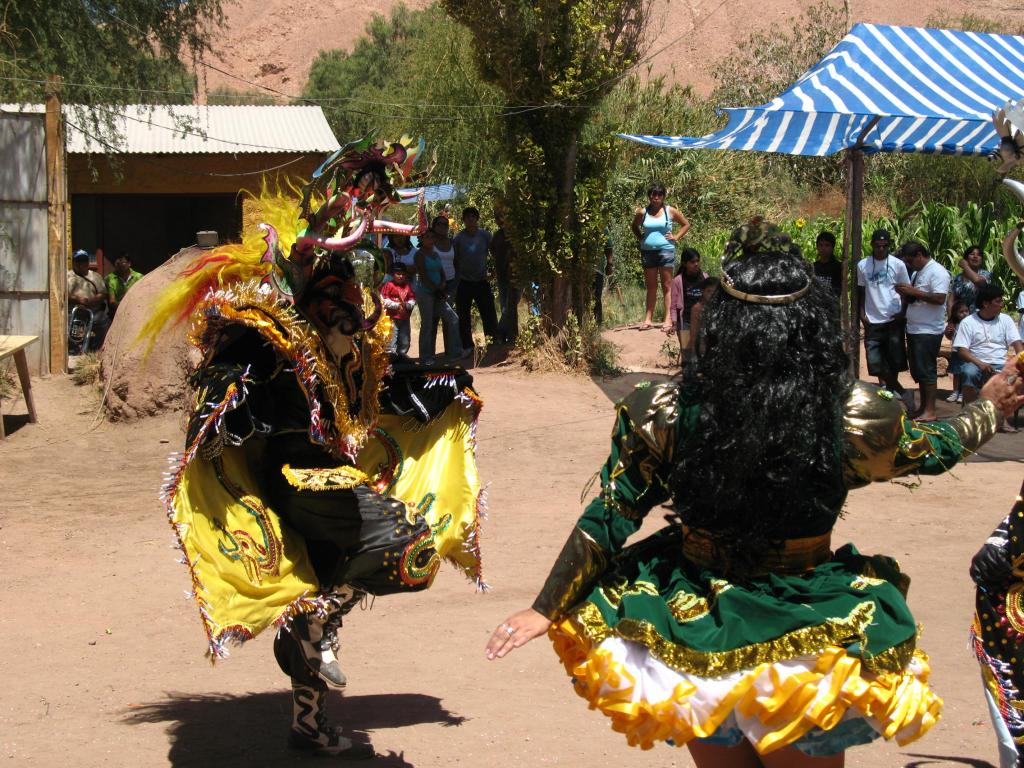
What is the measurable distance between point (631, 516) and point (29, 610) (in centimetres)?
460

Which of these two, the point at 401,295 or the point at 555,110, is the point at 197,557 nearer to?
the point at 401,295

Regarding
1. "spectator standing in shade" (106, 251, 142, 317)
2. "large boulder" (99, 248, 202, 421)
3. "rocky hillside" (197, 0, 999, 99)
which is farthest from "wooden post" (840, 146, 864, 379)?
"rocky hillside" (197, 0, 999, 99)

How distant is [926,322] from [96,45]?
1079 centimetres

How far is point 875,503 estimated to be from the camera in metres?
9.03

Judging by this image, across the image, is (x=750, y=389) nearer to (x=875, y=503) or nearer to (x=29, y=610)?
(x=29, y=610)

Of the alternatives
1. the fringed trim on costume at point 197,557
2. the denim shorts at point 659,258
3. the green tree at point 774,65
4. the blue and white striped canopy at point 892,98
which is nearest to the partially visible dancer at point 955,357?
the blue and white striped canopy at point 892,98

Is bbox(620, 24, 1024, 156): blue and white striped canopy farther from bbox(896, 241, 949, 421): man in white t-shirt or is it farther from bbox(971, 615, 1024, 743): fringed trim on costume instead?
bbox(971, 615, 1024, 743): fringed trim on costume

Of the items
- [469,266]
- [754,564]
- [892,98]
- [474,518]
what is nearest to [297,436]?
[474,518]

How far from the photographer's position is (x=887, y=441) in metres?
2.89

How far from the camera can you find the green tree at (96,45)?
45.6 ft

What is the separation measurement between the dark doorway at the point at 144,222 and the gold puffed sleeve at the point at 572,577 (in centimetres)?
2252

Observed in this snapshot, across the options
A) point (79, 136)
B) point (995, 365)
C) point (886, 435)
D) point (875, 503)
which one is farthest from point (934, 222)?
point (886, 435)

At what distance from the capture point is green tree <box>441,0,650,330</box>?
12.9 meters

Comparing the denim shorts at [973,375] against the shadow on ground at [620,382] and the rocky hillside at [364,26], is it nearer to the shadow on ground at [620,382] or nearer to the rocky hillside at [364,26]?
the shadow on ground at [620,382]
